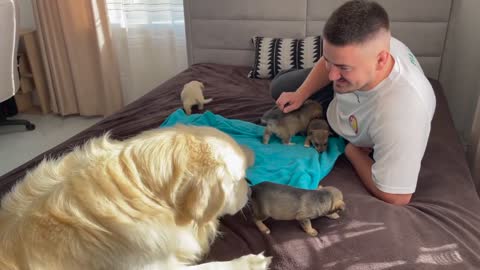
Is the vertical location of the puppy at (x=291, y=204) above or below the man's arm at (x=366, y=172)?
above

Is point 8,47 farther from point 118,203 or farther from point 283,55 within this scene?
point 118,203

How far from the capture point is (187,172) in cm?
100

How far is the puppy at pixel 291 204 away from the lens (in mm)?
1270

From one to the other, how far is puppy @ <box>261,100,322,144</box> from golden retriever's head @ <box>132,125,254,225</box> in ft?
2.63

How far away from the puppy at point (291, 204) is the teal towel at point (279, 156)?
0.67 ft

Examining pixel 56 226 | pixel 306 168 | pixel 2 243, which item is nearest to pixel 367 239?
pixel 306 168

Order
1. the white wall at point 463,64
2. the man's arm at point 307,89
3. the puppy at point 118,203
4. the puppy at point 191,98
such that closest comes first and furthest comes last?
the puppy at point 118,203 < the man's arm at point 307,89 < the puppy at point 191,98 < the white wall at point 463,64

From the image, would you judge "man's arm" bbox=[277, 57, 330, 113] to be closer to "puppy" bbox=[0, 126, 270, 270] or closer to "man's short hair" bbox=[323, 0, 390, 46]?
"man's short hair" bbox=[323, 0, 390, 46]

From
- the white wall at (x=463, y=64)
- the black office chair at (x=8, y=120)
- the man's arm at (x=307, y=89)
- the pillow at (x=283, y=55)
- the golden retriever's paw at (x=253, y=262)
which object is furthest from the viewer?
the black office chair at (x=8, y=120)

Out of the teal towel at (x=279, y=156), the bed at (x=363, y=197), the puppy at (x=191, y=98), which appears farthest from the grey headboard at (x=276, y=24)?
the teal towel at (x=279, y=156)

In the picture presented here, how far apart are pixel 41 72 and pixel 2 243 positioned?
325 cm

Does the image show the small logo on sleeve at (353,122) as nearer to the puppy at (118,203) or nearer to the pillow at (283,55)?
the puppy at (118,203)

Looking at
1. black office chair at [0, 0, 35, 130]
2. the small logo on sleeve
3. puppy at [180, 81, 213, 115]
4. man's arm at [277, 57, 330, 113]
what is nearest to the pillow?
puppy at [180, 81, 213, 115]

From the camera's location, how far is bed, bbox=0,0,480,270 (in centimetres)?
121
